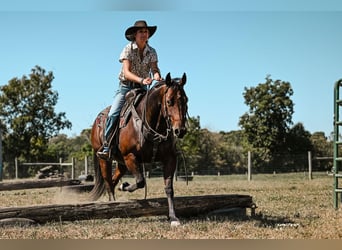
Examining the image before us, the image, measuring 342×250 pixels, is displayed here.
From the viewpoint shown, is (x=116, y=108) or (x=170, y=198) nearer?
(x=170, y=198)

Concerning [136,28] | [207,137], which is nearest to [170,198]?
[136,28]

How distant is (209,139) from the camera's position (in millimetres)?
31672

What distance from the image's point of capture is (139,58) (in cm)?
558

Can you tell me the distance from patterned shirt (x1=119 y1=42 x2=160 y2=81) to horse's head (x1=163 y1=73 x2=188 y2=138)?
842mm

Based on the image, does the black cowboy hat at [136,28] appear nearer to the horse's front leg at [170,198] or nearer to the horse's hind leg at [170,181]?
the horse's hind leg at [170,181]

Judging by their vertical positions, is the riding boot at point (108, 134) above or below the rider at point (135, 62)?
below

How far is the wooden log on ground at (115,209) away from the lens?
488 cm

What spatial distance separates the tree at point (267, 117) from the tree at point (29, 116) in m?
10.8

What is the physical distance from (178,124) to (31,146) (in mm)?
19644

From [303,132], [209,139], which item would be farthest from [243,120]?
[303,132]

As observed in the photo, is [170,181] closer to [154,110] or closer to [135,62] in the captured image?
[154,110]

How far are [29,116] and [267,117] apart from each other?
1579cm

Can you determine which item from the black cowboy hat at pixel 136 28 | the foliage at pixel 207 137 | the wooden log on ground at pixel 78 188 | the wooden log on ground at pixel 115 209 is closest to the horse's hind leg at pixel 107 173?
the wooden log on ground at pixel 115 209

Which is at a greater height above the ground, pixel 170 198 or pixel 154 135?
pixel 154 135
